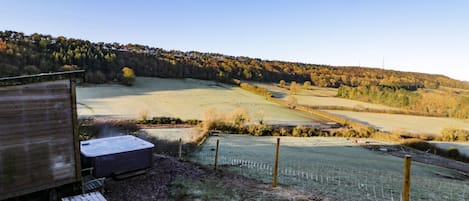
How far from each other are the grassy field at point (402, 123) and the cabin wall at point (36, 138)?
3535 centimetres

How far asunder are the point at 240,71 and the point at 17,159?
62.6 metres

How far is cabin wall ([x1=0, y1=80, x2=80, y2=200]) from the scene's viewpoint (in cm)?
544

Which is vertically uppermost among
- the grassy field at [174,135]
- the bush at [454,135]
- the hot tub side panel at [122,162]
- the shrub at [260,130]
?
the hot tub side panel at [122,162]

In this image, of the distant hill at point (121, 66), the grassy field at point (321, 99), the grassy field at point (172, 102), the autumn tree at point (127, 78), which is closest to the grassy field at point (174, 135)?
the grassy field at point (172, 102)

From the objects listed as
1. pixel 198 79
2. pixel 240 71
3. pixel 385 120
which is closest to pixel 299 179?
pixel 385 120

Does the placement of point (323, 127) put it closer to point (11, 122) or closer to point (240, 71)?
point (11, 122)

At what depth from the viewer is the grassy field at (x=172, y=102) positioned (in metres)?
32.3

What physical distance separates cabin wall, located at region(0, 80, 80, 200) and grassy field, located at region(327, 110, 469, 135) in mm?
35346

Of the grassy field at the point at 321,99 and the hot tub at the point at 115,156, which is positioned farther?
the grassy field at the point at 321,99

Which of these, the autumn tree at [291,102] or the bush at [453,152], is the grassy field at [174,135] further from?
the autumn tree at [291,102]

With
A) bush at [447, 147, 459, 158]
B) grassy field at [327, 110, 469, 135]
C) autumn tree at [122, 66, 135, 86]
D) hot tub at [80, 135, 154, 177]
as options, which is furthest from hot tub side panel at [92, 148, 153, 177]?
autumn tree at [122, 66, 135, 86]

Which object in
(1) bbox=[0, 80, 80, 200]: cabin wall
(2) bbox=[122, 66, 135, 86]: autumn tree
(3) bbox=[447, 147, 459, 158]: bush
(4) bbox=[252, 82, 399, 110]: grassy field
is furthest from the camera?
(4) bbox=[252, 82, 399, 110]: grassy field

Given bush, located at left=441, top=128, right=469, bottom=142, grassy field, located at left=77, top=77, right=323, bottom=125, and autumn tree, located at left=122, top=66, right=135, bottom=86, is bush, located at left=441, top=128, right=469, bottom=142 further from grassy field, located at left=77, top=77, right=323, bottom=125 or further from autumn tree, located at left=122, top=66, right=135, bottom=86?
autumn tree, located at left=122, top=66, right=135, bottom=86

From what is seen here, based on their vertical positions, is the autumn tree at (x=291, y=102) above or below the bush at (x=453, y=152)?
above
